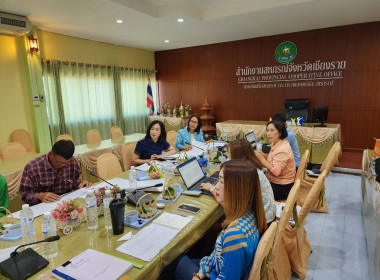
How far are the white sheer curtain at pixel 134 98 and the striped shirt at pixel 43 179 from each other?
4.98 metres

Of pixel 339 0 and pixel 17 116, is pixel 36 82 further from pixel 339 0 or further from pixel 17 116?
pixel 339 0

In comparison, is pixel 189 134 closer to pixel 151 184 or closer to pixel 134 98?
pixel 151 184

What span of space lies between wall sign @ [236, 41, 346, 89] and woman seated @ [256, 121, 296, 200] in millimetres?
3981

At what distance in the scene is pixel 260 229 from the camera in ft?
4.15

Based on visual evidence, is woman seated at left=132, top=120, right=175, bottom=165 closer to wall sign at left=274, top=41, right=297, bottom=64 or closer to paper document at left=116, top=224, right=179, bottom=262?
paper document at left=116, top=224, right=179, bottom=262

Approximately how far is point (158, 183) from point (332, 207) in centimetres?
239

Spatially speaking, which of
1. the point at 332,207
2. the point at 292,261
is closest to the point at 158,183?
the point at 292,261

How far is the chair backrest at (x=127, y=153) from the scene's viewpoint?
10.9ft

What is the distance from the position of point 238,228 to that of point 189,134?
109 inches

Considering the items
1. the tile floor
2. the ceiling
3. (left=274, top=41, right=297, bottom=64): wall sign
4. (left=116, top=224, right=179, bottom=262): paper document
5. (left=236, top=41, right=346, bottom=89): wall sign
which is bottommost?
the tile floor

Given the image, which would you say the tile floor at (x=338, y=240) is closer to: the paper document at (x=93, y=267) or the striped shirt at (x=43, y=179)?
the paper document at (x=93, y=267)

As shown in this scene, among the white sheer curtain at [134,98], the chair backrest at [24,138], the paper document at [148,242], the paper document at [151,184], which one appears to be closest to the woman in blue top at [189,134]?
the paper document at [151,184]

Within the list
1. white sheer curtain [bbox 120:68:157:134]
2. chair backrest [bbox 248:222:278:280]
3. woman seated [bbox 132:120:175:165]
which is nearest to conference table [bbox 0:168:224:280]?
chair backrest [bbox 248:222:278:280]

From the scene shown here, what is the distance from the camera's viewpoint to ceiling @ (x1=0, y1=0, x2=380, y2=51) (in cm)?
385
